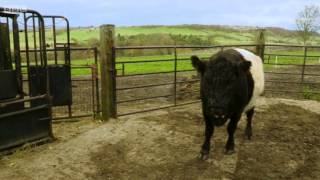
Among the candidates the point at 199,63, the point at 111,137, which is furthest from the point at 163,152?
the point at 199,63

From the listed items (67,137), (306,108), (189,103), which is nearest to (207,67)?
(67,137)

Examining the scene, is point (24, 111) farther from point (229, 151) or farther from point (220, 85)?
point (229, 151)

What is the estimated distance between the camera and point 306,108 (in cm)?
1015

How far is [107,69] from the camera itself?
26.9 feet

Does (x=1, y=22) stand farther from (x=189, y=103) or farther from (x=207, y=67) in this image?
(x=189, y=103)

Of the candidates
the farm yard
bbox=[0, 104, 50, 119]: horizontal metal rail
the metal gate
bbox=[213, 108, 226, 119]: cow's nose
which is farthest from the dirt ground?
bbox=[213, 108, 226, 119]: cow's nose

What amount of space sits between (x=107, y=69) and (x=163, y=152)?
2.40 metres

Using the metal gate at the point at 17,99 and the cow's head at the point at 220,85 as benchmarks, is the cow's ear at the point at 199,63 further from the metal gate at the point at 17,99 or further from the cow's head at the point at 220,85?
the metal gate at the point at 17,99

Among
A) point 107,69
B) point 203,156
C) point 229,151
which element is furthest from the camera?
point 107,69

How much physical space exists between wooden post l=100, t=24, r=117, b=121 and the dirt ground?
0.29 metres

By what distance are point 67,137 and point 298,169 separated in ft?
12.2

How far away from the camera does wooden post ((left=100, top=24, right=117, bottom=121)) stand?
26.6 feet

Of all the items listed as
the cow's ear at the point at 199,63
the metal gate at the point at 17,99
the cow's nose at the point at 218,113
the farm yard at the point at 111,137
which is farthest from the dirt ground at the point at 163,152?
the cow's ear at the point at 199,63

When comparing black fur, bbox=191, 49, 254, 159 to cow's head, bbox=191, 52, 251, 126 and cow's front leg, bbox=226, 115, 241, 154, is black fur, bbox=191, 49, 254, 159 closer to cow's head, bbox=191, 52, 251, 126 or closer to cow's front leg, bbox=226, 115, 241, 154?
cow's head, bbox=191, 52, 251, 126
